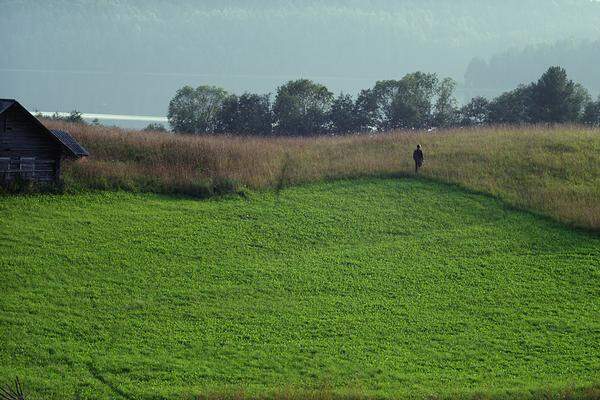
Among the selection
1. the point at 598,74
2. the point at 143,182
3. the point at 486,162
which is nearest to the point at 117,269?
the point at 143,182

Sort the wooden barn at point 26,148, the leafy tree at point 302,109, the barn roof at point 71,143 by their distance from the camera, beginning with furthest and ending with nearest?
the leafy tree at point 302,109 < the barn roof at point 71,143 < the wooden barn at point 26,148

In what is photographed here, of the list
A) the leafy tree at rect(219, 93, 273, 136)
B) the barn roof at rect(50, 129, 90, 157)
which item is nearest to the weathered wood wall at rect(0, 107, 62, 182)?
the barn roof at rect(50, 129, 90, 157)

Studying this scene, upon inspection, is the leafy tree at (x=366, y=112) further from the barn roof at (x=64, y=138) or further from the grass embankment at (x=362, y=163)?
the barn roof at (x=64, y=138)

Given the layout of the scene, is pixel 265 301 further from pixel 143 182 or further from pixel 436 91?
pixel 436 91

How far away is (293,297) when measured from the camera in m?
24.1

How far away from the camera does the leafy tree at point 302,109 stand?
58.9m

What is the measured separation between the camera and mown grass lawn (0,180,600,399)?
61.9ft

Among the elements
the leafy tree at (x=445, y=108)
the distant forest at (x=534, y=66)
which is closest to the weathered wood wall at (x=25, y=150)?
the leafy tree at (x=445, y=108)

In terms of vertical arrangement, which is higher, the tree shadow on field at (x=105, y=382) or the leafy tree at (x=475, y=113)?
the leafy tree at (x=475, y=113)

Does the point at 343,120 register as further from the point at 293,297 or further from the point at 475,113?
the point at 293,297

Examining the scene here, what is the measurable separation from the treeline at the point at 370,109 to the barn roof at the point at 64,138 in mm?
22655

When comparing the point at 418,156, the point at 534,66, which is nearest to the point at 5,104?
the point at 418,156

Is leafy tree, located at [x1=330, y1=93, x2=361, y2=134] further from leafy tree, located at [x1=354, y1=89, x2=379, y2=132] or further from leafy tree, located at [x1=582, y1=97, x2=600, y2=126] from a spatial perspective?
leafy tree, located at [x1=582, y1=97, x2=600, y2=126]

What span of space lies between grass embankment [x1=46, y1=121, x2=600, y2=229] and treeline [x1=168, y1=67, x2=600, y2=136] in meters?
14.0
